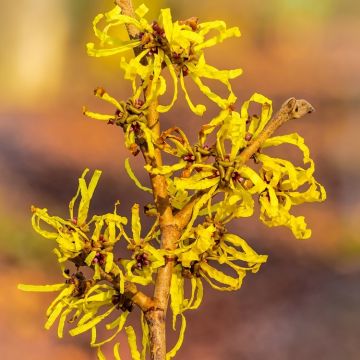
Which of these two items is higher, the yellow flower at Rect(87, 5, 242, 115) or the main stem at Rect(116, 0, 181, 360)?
the yellow flower at Rect(87, 5, 242, 115)

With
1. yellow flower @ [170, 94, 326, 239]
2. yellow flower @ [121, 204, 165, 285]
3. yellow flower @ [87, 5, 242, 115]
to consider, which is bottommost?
yellow flower @ [121, 204, 165, 285]

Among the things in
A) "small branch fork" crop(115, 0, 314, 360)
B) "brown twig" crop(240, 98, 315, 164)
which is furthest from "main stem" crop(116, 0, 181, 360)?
"brown twig" crop(240, 98, 315, 164)

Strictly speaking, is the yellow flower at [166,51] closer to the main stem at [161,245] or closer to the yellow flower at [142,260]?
the main stem at [161,245]

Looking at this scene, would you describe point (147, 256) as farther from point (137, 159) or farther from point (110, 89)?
point (110, 89)

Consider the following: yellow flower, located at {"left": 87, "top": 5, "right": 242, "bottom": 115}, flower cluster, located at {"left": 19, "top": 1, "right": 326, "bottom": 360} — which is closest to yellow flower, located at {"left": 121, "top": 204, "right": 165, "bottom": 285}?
flower cluster, located at {"left": 19, "top": 1, "right": 326, "bottom": 360}

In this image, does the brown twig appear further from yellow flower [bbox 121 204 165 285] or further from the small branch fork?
yellow flower [bbox 121 204 165 285]

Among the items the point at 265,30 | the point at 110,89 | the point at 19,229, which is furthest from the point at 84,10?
the point at 19,229
